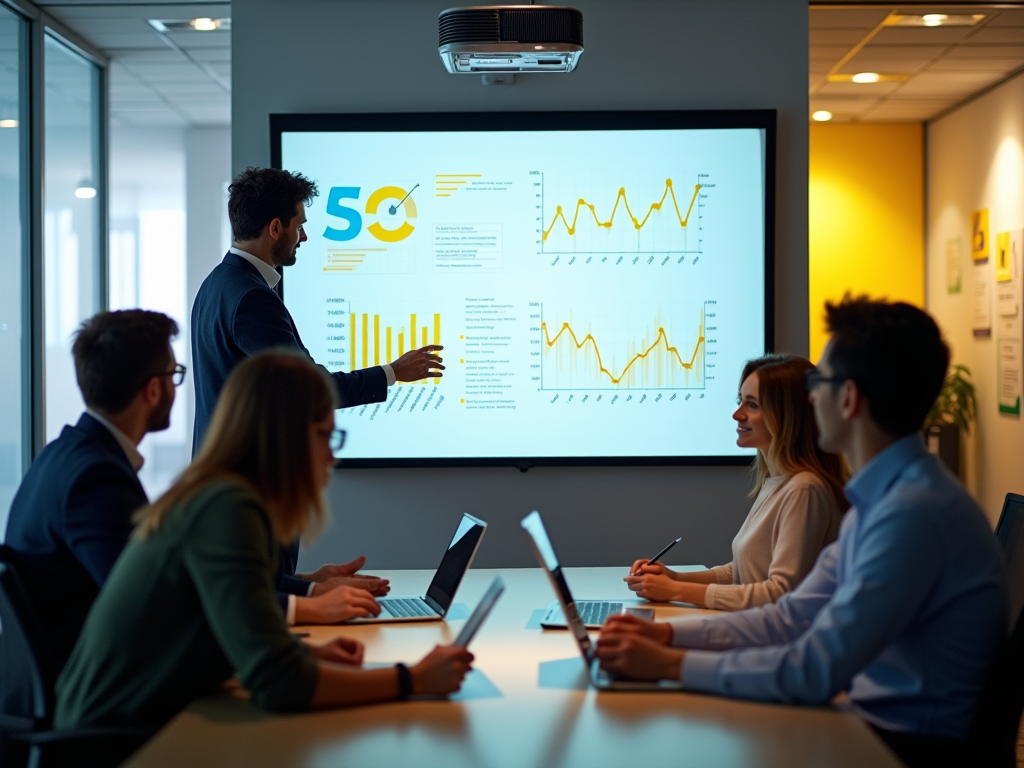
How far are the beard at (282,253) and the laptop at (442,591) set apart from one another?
134 cm

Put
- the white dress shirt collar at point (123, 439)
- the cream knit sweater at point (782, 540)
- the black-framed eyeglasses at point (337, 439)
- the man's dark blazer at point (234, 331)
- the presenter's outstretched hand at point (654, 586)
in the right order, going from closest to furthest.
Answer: the black-framed eyeglasses at point (337, 439) → the white dress shirt collar at point (123, 439) → the cream knit sweater at point (782, 540) → the presenter's outstretched hand at point (654, 586) → the man's dark blazer at point (234, 331)

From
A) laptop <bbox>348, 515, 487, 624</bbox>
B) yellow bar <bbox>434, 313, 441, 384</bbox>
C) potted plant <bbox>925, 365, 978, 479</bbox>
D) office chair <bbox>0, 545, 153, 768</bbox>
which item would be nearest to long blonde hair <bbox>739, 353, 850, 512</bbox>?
laptop <bbox>348, 515, 487, 624</bbox>

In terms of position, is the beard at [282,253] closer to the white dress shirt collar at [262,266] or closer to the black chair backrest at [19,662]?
the white dress shirt collar at [262,266]

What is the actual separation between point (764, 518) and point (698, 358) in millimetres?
1893

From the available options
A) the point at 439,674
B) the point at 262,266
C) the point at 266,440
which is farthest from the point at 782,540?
the point at 262,266

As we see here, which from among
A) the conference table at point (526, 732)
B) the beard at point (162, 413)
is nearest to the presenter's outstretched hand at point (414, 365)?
the beard at point (162, 413)

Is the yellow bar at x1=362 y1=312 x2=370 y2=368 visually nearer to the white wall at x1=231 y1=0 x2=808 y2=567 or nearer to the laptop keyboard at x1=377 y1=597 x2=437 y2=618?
the white wall at x1=231 y1=0 x2=808 y2=567

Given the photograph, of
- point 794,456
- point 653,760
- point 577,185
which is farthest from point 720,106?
point 653,760

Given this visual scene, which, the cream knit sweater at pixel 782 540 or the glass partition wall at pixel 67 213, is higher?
the glass partition wall at pixel 67 213

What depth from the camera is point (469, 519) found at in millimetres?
2453

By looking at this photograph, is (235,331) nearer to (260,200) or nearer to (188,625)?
(260,200)

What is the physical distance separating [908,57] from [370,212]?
3448 mm

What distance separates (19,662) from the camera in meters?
1.88

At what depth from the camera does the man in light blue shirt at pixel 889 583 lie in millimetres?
1608
